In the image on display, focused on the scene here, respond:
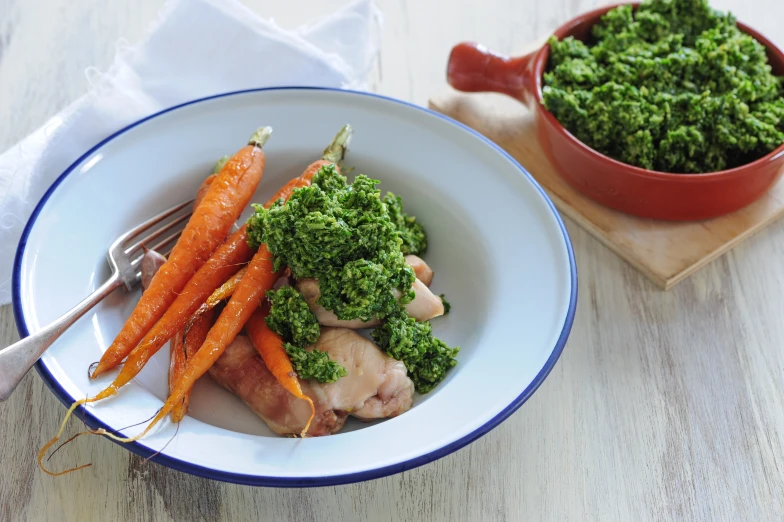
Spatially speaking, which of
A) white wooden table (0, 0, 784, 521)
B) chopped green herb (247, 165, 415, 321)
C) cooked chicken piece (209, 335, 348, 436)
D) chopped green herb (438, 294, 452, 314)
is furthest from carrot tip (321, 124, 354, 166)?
white wooden table (0, 0, 784, 521)

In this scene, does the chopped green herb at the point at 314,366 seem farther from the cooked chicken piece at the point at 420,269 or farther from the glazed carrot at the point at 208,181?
the glazed carrot at the point at 208,181

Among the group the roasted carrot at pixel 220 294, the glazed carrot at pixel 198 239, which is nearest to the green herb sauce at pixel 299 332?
the roasted carrot at pixel 220 294

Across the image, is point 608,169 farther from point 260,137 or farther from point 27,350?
point 27,350

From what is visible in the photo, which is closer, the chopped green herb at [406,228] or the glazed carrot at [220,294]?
the glazed carrot at [220,294]

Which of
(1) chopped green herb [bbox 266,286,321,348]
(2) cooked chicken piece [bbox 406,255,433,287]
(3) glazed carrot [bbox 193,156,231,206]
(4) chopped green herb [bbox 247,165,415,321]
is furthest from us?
(3) glazed carrot [bbox 193,156,231,206]

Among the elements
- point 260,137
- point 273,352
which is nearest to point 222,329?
point 273,352

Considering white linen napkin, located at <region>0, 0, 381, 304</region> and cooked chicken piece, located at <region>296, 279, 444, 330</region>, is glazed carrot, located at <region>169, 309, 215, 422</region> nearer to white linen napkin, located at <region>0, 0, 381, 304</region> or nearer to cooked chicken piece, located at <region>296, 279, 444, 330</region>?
cooked chicken piece, located at <region>296, 279, 444, 330</region>

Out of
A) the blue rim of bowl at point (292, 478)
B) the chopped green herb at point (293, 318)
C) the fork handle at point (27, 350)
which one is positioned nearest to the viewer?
the blue rim of bowl at point (292, 478)
